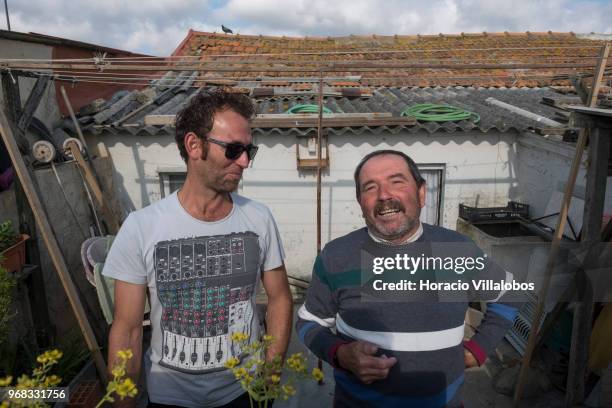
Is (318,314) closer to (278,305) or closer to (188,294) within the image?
(278,305)

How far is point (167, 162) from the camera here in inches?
248

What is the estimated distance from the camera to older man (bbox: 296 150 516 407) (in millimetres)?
1710

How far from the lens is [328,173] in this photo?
6.47 metres

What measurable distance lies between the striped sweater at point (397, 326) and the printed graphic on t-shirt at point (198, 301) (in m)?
0.36

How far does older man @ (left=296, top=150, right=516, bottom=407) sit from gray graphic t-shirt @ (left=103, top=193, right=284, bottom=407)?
1.20 feet

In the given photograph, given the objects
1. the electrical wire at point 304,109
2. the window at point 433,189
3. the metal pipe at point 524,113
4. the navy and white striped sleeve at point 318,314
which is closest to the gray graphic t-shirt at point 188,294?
the navy and white striped sleeve at point 318,314

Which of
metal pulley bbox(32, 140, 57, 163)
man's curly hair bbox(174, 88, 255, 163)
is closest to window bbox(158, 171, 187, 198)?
metal pulley bbox(32, 140, 57, 163)

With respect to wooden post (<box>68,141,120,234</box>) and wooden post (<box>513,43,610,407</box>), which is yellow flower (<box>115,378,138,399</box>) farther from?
wooden post (<box>68,141,120,234</box>)

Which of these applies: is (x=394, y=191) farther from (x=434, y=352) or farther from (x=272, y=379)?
(x=272, y=379)

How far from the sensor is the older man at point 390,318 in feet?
5.61

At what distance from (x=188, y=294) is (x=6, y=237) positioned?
114 inches

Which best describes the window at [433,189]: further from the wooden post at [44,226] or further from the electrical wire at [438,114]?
the wooden post at [44,226]

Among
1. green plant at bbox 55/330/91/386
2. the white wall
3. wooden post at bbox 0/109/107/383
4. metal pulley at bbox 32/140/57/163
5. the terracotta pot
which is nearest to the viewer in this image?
wooden post at bbox 0/109/107/383

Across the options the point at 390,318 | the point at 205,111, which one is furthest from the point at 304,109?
→ the point at 390,318
